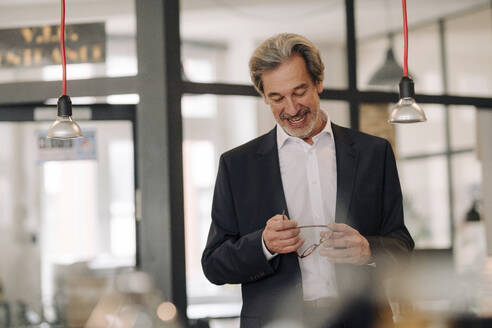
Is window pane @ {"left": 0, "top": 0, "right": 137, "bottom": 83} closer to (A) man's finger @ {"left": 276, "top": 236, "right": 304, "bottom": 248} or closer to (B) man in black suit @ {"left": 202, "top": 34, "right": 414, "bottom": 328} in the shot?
(B) man in black suit @ {"left": 202, "top": 34, "right": 414, "bottom": 328}

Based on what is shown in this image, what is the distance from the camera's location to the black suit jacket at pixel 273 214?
2.12m

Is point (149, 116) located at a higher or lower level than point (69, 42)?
lower

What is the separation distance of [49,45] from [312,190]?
2350mm

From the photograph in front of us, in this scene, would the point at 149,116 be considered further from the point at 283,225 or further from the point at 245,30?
the point at 283,225

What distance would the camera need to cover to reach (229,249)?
6.99 feet

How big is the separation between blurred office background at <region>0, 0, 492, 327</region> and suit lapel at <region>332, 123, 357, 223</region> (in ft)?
5.37

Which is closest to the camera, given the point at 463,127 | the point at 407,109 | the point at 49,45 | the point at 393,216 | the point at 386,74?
the point at 393,216

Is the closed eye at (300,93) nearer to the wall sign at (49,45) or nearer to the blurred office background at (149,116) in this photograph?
the blurred office background at (149,116)

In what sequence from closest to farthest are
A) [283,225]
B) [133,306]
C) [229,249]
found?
[283,225] < [229,249] < [133,306]

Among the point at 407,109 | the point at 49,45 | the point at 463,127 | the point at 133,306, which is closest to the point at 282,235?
the point at 407,109

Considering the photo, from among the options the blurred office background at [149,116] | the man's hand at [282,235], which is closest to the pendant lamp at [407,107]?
the man's hand at [282,235]

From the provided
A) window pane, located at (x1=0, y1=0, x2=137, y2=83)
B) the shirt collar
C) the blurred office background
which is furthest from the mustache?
window pane, located at (x1=0, y1=0, x2=137, y2=83)

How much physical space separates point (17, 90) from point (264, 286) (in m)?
2.43

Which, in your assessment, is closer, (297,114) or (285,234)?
(285,234)
